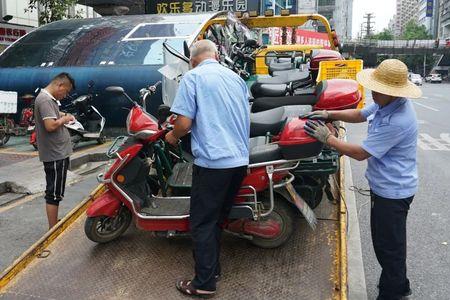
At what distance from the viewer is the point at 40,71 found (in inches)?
374

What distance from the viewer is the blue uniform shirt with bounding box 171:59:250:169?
2.82 metres

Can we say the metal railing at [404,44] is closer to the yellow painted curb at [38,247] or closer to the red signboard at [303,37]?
the red signboard at [303,37]

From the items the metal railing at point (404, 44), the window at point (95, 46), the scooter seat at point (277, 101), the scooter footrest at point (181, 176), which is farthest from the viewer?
the metal railing at point (404, 44)

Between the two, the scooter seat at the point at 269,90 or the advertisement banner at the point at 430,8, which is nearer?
the scooter seat at the point at 269,90

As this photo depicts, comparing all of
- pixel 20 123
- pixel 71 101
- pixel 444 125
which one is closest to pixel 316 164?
pixel 71 101

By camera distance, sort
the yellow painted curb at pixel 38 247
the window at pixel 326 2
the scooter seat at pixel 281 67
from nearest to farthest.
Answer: the yellow painted curb at pixel 38 247 → the scooter seat at pixel 281 67 → the window at pixel 326 2

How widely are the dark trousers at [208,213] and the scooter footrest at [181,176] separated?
2.64 ft

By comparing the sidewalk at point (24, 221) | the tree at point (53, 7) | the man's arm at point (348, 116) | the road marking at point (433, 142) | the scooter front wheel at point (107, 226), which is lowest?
the sidewalk at point (24, 221)

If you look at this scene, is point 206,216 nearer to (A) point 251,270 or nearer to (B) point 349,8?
(A) point 251,270

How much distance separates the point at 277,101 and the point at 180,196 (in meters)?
1.95

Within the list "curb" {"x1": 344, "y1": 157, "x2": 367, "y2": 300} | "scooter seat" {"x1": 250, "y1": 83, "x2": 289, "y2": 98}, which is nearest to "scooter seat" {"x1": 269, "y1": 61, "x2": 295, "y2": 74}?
"scooter seat" {"x1": 250, "y1": 83, "x2": 289, "y2": 98}

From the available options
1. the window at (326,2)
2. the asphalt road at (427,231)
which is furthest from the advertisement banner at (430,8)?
the asphalt road at (427,231)

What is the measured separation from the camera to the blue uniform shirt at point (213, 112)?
9.26 feet

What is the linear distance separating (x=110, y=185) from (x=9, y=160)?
480 cm
